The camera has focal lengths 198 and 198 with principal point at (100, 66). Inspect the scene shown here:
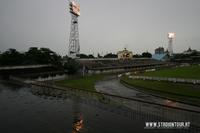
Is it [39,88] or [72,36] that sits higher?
[72,36]

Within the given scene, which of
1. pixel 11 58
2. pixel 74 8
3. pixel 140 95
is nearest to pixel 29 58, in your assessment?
pixel 11 58

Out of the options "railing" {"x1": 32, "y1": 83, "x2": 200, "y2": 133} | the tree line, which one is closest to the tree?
the tree line

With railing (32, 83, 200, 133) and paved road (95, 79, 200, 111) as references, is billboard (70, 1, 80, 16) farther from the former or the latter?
railing (32, 83, 200, 133)

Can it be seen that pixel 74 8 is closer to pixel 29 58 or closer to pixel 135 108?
pixel 29 58

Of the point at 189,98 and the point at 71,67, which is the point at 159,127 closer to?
the point at 189,98

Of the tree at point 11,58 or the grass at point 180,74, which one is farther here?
the tree at point 11,58

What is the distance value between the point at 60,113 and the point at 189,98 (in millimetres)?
19756

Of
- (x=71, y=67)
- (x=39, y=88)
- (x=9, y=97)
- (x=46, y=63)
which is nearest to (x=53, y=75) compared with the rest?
(x=71, y=67)

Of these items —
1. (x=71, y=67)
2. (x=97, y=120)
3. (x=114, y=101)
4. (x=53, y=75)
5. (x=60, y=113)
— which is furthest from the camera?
(x=71, y=67)

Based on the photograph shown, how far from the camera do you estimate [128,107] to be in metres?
23.7

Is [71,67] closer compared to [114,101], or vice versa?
[114,101]

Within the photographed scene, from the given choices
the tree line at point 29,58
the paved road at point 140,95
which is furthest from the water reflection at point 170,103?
the tree line at point 29,58

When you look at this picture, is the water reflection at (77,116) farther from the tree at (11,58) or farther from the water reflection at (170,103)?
the tree at (11,58)

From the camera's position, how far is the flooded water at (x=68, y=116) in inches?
700
